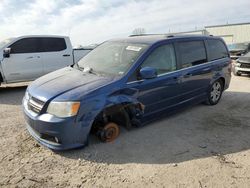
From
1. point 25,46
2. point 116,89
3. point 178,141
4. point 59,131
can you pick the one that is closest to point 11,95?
point 25,46

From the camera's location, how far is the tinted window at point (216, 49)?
6164 mm

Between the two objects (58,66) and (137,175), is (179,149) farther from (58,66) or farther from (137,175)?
(58,66)

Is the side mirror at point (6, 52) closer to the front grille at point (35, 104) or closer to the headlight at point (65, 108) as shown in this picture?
the front grille at point (35, 104)

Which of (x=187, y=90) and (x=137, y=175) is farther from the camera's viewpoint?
(x=187, y=90)

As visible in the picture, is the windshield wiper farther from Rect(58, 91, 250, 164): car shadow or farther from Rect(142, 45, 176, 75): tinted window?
Rect(58, 91, 250, 164): car shadow

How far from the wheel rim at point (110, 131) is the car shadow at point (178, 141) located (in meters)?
0.09

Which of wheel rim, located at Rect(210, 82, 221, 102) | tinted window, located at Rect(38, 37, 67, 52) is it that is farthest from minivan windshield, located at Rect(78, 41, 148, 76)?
tinted window, located at Rect(38, 37, 67, 52)

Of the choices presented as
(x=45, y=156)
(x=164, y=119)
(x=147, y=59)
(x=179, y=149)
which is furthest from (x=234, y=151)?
(x=45, y=156)

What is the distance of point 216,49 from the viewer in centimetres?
641

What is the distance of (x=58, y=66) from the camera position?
31.0ft

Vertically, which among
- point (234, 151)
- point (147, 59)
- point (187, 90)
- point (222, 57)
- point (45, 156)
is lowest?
point (234, 151)

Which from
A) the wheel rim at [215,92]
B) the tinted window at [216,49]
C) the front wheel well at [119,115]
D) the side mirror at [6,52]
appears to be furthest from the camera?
the side mirror at [6,52]

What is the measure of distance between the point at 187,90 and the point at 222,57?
1.97m

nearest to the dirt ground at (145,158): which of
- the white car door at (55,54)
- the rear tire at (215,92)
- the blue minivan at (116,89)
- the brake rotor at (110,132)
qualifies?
the brake rotor at (110,132)
